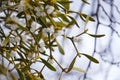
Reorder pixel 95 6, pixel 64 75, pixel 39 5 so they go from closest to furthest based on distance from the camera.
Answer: pixel 39 5 < pixel 64 75 < pixel 95 6

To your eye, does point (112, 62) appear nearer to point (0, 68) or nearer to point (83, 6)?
point (83, 6)

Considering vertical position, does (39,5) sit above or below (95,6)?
above

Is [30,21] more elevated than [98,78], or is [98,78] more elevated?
[30,21]

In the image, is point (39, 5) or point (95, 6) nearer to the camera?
point (39, 5)

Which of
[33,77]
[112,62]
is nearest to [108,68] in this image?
[112,62]

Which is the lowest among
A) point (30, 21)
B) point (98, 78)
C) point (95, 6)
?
point (98, 78)

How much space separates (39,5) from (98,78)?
0.47m

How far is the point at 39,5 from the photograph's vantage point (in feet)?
2.26

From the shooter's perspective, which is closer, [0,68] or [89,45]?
[0,68]

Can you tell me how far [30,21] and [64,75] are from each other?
0.36m

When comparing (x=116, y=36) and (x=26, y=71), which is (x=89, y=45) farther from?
→ (x=26, y=71)

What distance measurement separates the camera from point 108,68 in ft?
3.66

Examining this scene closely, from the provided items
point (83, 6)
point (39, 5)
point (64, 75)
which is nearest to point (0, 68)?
point (39, 5)

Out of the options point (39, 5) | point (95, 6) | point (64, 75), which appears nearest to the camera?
point (39, 5)
